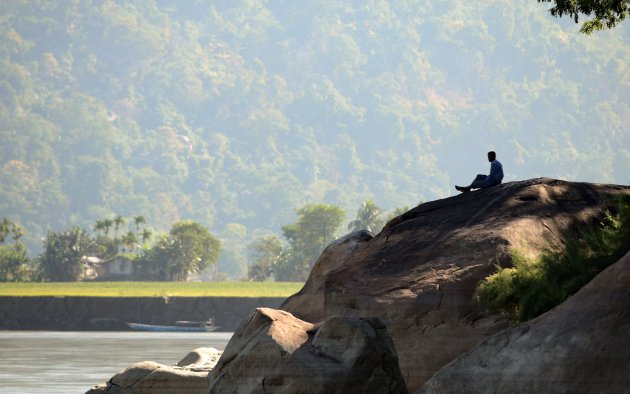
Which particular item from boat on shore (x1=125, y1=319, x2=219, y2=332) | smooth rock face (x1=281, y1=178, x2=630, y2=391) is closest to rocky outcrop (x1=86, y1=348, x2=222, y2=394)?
smooth rock face (x1=281, y1=178, x2=630, y2=391)

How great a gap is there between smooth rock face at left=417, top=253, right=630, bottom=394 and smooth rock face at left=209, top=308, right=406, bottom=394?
63 cm

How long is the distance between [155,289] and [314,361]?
133912 millimetres

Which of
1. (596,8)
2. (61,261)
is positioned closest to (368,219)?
(61,261)

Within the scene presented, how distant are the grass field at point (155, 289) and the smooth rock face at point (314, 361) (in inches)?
4500

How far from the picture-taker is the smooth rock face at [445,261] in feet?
59.7

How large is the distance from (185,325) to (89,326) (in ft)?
28.7

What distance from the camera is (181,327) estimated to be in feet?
375

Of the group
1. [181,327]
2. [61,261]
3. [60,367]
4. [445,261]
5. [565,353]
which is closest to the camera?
[565,353]

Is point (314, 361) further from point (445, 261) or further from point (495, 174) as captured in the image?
point (495, 174)

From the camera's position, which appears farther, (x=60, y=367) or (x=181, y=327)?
(x=181, y=327)

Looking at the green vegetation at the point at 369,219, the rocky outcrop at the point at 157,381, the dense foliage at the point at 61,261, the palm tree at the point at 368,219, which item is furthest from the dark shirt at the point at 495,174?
the green vegetation at the point at 369,219

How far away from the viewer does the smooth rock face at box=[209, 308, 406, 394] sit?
556 inches

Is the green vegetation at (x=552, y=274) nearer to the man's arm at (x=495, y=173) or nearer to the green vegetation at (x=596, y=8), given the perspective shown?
the man's arm at (x=495, y=173)

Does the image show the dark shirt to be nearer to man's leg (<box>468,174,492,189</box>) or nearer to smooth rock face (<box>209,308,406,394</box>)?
man's leg (<box>468,174,492,189</box>)
